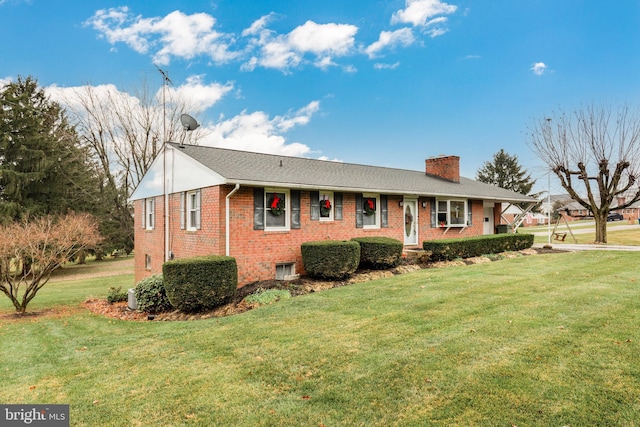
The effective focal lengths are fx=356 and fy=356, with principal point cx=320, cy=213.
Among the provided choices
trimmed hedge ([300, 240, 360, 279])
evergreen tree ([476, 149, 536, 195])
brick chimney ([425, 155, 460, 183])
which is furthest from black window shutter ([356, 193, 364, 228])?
evergreen tree ([476, 149, 536, 195])

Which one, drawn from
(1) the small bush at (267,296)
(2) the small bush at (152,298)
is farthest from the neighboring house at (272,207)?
(2) the small bush at (152,298)

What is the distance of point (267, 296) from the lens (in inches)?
345

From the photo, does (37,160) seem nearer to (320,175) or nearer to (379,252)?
(320,175)

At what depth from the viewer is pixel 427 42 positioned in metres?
15.8

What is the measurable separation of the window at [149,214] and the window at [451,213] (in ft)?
40.3

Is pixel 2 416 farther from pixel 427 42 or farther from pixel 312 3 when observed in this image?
pixel 427 42

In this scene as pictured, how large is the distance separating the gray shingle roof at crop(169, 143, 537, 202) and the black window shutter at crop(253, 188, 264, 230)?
0.47 metres

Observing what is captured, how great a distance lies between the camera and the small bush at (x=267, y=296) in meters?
8.57

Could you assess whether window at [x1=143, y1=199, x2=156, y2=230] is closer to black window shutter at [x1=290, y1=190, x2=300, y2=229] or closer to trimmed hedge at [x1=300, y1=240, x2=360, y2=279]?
black window shutter at [x1=290, y1=190, x2=300, y2=229]

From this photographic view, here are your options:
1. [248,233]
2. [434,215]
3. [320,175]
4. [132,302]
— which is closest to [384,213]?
[320,175]

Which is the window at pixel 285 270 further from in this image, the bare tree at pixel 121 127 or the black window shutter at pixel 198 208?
the bare tree at pixel 121 127

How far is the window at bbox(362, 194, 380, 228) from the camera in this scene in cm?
1311

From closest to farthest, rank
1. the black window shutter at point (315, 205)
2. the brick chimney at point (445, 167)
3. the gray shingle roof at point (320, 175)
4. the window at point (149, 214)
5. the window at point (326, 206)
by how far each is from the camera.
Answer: the gray shingle roof at point (320, 175)
the black window shutter at point (315, 205)
the window at point (326, 206)
the window at point (149, 214)
the brick chimney at point (445, 167)

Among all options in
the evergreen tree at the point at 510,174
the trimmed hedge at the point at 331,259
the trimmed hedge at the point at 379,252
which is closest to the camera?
the trimmed hedge at the point at 331,259
